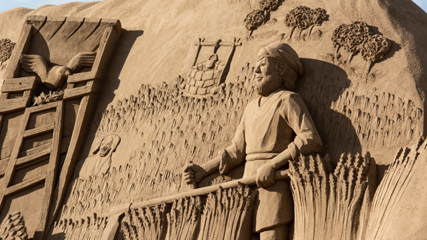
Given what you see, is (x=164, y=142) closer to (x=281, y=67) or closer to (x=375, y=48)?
(x=281, y=67)

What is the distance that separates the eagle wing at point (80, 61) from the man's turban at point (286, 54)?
89.6 inches

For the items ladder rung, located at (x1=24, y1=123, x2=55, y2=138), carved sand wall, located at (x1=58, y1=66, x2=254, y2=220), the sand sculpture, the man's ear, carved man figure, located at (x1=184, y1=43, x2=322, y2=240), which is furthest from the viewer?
ladder rung, located at (x1=24, y1=123, x2=55, y2=138)

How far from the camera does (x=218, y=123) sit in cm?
557

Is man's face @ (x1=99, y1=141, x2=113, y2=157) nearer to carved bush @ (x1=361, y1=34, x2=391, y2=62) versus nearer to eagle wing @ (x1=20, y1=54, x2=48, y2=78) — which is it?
eagle wing @ (x1=20, y1=54, x2=48, y2=78)

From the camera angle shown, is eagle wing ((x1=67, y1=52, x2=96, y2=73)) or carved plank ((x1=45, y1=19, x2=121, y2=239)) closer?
carved plank ((x1=45, y1=19, x2=121, y2=239))

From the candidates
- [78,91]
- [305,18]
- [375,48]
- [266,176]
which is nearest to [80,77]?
[78,91]

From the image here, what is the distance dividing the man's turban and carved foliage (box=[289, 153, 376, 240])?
100 cm

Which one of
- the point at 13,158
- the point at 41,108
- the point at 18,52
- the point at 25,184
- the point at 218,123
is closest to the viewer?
the point at 218,123

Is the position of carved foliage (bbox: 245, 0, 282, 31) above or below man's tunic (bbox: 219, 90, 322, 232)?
above

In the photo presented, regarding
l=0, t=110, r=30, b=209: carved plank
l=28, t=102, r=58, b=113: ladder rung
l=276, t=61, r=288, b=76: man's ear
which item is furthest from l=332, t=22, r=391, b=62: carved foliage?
l=0, t=110, r=30, b=209: carved plank

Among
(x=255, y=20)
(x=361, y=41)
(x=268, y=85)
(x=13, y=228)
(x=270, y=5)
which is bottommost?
(x=13, y=228)

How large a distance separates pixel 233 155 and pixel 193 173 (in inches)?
15.8

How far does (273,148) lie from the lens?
193 inches

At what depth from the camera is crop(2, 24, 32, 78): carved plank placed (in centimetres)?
655
